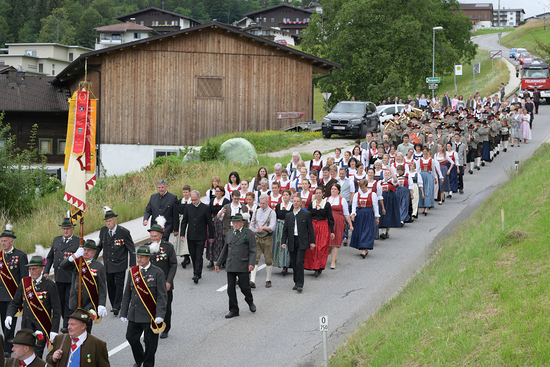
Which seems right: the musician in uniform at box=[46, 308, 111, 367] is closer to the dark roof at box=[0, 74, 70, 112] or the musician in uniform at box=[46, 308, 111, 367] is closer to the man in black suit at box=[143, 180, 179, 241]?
the man in black suit at box=[143, 180, 179, 241]

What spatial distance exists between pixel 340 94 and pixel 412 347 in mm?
46198

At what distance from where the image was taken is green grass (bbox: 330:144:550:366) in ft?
24.8

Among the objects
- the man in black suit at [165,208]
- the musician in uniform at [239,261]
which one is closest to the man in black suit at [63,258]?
the musician in uniform at [239,261]

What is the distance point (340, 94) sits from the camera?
53.2 m

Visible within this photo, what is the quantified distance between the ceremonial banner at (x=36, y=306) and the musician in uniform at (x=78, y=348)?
207 centimetres

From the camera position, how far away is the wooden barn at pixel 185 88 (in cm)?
3522

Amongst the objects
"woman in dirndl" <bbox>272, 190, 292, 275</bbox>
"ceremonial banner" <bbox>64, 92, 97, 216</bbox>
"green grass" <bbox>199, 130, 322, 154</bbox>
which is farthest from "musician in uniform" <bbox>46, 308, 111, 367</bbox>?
"green grass" <bbox>199, 130, 322, 154</bbox>

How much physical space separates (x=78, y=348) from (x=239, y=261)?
14.9ft

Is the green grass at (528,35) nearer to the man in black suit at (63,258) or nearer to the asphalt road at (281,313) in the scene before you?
the asphalt road at (281,313)

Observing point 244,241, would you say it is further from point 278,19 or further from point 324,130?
point 278,19

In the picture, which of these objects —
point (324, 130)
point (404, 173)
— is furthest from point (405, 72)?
point (404, 173)

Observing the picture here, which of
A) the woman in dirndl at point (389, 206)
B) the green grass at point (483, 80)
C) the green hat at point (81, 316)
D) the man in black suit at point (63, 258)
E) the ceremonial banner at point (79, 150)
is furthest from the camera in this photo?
the green grass at point (483, 80)

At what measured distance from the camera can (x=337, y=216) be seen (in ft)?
47.2

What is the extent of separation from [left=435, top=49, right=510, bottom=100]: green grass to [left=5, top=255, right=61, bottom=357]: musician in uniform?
5417 centimetres
